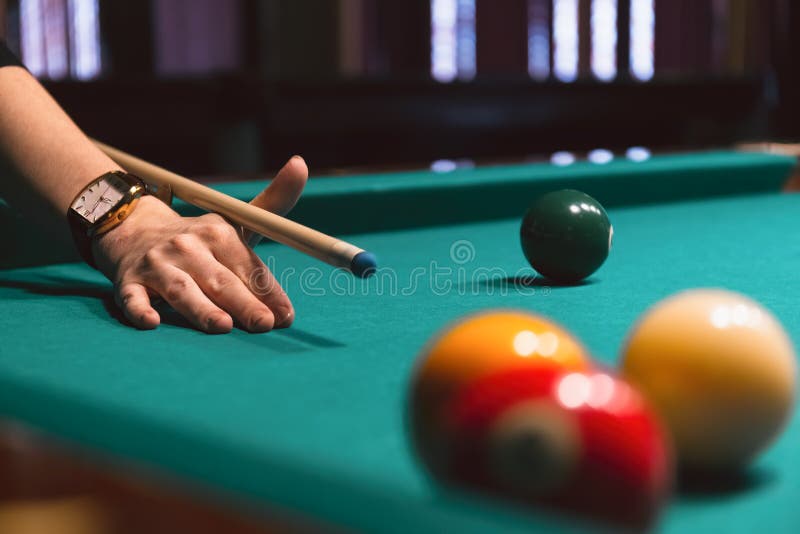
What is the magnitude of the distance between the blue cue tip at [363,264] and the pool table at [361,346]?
90 millimetres

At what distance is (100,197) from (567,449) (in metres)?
1.26

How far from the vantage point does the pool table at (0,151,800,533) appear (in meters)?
0.84

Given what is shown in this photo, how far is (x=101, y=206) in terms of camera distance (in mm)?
1810

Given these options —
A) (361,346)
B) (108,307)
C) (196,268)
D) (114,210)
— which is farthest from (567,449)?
(114,210)

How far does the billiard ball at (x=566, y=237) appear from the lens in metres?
1.93

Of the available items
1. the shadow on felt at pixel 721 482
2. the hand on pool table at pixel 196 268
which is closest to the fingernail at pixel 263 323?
the hand on pool table at pixel 196 268

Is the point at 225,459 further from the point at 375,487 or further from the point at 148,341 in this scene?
the point at 148,341

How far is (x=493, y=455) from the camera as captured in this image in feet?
2.56

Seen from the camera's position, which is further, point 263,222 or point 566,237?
point 566,237

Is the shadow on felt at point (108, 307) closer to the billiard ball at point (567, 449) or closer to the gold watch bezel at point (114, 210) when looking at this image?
the gold watch bezel at point (114, 210)

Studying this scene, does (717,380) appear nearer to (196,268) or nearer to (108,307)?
(196,268)

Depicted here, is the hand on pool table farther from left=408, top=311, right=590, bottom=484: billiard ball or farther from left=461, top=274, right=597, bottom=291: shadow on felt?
left=408, top=311, right=590, bottom=484: billiard ball

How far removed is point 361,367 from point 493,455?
53 centimetres

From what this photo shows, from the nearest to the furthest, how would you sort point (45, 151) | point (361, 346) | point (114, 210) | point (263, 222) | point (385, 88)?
point (361, 346), point (263, 222), point (114, 210), point (45, 151), point (385, 88)
